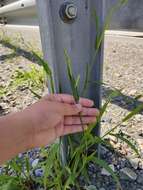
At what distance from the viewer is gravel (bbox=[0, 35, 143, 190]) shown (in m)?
1.44

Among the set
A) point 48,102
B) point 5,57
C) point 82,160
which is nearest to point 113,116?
point 82,160

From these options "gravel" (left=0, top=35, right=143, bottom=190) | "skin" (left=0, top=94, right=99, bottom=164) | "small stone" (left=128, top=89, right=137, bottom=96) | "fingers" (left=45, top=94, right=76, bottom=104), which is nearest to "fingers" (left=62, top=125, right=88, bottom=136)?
"skin" (left=0, top=94, right=99, bottom=164)

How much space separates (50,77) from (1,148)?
0.32 m

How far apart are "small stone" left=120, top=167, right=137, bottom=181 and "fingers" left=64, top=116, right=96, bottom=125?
1.18 feet

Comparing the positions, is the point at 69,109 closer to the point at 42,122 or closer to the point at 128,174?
the point at 42,122

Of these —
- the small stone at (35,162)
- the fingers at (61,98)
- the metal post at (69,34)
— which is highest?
the metal post at (69,34)

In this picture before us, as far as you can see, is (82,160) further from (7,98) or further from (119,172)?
(7,98)

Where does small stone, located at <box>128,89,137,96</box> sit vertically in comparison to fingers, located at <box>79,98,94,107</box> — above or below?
below

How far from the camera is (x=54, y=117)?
3.69ft

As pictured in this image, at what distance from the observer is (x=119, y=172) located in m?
1.44

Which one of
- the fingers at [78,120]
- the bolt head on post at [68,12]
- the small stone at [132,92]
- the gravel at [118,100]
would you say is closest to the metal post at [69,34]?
the bolt head on post at [68,12]

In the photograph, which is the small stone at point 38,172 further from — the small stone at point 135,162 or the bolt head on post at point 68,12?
the bolt head on post at point 68,12

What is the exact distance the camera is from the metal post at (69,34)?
109 cm

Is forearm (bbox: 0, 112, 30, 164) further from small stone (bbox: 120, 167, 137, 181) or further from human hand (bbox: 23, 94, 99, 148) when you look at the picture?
small stone (bbox: 120, 167, 137, 181)
